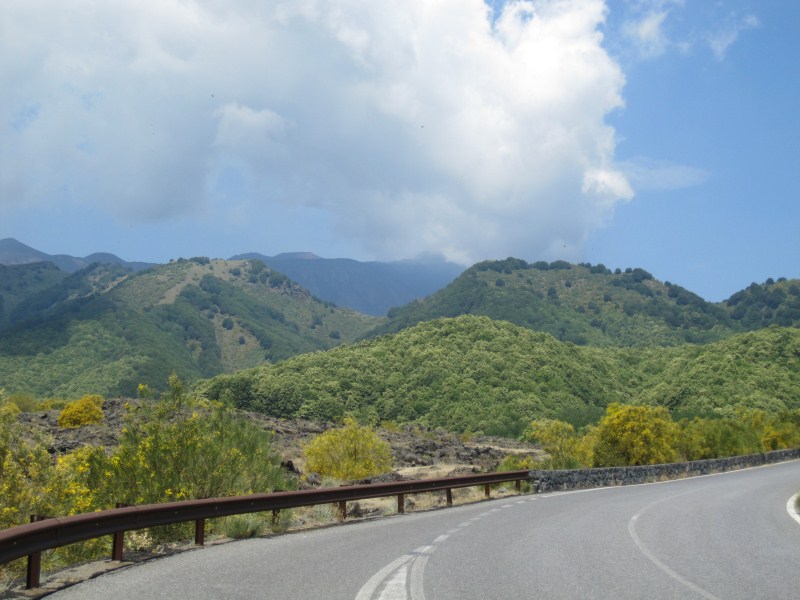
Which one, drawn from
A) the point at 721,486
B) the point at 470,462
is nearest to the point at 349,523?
the point at 721,486

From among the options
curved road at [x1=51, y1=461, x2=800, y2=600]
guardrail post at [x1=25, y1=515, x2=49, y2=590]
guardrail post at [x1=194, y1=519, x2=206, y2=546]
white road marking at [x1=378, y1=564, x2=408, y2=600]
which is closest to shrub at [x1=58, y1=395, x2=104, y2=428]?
curved road at [x1=51, y1=461, x2=800, y2=600]

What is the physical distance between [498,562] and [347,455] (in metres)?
28.5

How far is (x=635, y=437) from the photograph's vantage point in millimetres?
41094

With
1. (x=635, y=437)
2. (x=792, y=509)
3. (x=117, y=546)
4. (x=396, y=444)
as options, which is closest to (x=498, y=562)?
(x=117, y=546)

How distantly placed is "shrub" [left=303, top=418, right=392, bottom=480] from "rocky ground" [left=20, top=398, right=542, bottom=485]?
2.68 metres

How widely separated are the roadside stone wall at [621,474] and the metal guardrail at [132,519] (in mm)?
10958

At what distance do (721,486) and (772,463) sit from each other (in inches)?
994

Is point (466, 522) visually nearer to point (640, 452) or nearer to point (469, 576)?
point (469, 576)

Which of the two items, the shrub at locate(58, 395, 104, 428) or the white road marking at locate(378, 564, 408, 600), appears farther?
the shrub at locate(58, 395, 104, 428)

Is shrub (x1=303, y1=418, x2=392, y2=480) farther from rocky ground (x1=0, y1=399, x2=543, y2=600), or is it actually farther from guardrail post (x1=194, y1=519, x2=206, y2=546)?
guardrail post (x1=194, y1=519, x2=206, y2=546)

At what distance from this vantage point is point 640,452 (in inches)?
1622

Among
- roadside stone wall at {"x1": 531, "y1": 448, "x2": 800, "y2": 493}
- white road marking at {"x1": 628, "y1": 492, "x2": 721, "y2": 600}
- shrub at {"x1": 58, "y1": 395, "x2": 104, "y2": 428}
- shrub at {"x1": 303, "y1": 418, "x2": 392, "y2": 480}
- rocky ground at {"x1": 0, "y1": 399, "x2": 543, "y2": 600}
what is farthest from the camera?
shrub at {"x1": 58, "y1": 395, "x2": 104, "y2": 428}

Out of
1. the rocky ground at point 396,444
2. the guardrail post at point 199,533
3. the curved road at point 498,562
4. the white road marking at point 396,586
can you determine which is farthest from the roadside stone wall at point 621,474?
the white road marking at point 396,586

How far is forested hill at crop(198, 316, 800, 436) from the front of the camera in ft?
353
